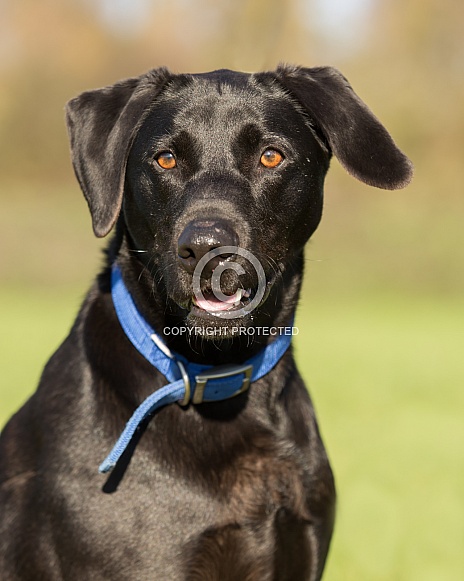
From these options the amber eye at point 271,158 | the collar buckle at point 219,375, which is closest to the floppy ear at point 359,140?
the amber eye at point 271,158

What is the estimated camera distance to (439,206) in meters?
24.0

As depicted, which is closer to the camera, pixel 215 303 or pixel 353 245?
pixel 215 303

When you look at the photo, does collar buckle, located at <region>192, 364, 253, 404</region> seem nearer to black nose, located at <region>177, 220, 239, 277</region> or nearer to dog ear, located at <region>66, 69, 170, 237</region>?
black nose, located at <region>177, 220, 239, 277</region>

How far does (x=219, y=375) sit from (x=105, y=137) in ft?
2.86

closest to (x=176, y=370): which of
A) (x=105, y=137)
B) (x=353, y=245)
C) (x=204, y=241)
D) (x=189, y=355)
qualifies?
(x=189, y=355)

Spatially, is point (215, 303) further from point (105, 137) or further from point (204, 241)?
point (105, 137)

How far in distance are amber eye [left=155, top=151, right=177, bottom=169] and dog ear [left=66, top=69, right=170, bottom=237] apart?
0.11m

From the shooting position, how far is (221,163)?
9.16 ft

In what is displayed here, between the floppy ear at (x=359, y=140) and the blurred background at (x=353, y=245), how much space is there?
0.54 m

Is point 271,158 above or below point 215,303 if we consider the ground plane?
above

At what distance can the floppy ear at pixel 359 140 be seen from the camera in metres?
2.88

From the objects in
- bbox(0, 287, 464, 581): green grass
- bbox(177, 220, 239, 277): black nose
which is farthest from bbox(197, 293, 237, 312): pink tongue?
bbox(0, 287, 464, 581): green grass

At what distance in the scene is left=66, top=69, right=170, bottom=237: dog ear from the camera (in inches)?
110

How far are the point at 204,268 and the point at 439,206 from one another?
73.2 feet
